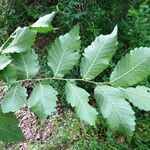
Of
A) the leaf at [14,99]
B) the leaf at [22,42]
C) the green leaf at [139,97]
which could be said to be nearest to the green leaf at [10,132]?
the leaf at [14,99]

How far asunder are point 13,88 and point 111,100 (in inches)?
9.1

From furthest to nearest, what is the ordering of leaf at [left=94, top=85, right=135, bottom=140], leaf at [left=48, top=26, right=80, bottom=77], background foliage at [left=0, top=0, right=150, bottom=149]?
background foliage at [left=0, top=0, right=150, bottom=149] → leaf at [left=48, top=26, right=80, bottom=77] → leaf at [left=94, top=85, right=135, bottom=140]

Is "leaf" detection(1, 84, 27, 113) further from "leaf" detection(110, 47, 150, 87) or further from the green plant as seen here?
"leaf" detection(110, 47, 150, 87)

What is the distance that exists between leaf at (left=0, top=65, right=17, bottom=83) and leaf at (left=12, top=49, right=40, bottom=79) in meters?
0.04

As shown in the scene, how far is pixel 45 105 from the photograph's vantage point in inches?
34.8

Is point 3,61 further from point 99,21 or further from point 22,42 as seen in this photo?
point 99,21

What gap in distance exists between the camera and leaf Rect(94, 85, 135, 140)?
2.70ft

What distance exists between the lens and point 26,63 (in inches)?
37.5

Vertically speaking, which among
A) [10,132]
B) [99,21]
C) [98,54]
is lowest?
[99,21]

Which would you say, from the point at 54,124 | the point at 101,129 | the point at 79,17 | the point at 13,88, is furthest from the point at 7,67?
the point at 79,17

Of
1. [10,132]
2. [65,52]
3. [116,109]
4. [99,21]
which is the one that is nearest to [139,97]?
[116,109]

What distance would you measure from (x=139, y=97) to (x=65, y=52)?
21 centimetres

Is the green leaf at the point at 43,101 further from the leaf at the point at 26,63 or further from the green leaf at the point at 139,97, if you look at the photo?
the green leaf at the point at 139,97

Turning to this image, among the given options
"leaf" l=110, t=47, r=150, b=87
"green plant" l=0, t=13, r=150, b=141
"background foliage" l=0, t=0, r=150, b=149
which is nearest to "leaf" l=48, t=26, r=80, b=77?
"green plant" l=0, t=13, r=150, b=141
